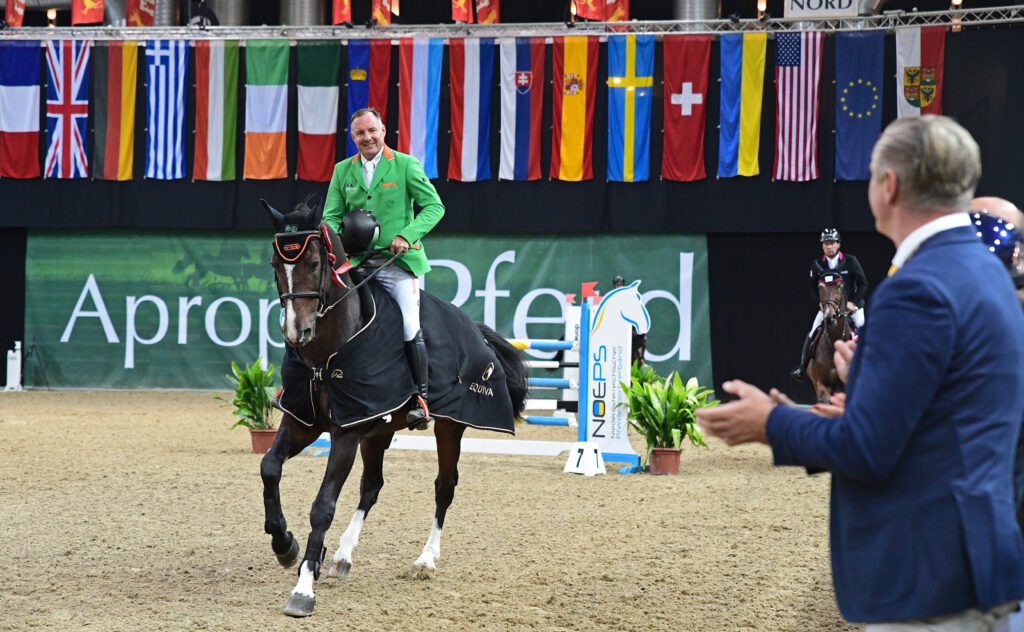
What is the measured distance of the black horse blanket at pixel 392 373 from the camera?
493cm

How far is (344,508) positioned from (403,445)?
299 centimetres

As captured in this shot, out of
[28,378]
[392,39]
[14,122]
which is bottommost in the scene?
[28,378]

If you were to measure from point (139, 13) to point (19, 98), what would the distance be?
2.54 meters

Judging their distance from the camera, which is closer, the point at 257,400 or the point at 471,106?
the point at 257,400

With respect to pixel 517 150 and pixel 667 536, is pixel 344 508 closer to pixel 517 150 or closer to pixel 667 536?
pixel 667 536

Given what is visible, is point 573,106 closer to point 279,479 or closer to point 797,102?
point 797,102

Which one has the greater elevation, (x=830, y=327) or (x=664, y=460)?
(x=830, y=327)

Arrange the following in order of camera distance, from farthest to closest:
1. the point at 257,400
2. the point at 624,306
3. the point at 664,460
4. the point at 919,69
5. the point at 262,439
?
the point at 919,69 < the point at 262,439 < the point at 257,400 < the point at 624,306 < the point at 664,460

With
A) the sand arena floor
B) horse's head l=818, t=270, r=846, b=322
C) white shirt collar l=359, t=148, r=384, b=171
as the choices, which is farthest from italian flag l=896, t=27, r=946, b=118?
white shirt collar l=359, t=148, r=384, b=171

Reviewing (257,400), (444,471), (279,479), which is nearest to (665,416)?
(444,471)

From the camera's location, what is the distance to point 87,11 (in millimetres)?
16125

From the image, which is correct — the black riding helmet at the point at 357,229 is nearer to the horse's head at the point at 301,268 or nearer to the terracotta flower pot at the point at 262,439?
the horse's head at the point at 301,268

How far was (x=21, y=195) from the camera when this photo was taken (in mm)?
17578

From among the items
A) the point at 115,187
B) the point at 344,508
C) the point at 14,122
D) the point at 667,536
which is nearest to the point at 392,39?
the point at 115,187
